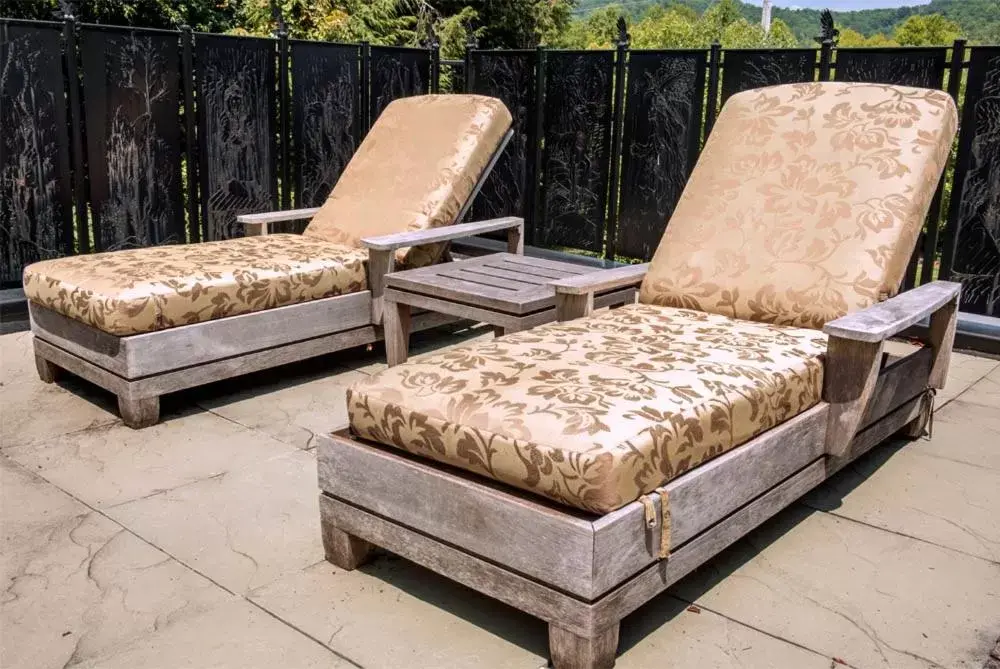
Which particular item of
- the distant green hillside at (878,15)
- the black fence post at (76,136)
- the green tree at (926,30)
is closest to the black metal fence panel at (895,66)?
the black fence post at (76,136)

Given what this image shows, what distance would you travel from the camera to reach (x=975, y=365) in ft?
15.3

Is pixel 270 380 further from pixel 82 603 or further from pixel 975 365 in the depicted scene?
pixel 975 365

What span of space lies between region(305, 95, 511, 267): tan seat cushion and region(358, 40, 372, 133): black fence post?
46.4 inches

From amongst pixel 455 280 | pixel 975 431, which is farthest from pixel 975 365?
pixel 455 280

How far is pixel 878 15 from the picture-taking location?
188 feet

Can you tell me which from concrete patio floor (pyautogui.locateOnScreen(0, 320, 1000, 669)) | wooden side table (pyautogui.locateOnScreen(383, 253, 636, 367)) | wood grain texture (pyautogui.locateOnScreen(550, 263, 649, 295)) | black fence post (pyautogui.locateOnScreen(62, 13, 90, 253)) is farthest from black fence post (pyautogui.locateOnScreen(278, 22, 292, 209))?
wood grain texture (pyautogui.locateOnScreen(550, 263, 649, 295))

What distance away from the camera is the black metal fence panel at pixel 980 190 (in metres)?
4.70

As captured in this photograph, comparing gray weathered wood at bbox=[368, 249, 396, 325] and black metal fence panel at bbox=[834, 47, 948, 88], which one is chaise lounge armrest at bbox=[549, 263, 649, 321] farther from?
black metal fence panel at bbox=[834, 47, 948, 88]

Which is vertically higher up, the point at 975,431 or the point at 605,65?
the point at 605,65

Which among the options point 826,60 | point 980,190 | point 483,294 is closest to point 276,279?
point 483,294

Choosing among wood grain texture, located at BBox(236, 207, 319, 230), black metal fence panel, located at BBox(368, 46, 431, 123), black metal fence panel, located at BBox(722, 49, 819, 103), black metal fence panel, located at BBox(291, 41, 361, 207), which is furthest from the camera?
black metal fence panel, located at BBox(368, 46, 431, 123)

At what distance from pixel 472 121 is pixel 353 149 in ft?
5.38

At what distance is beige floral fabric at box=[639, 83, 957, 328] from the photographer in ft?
10.3

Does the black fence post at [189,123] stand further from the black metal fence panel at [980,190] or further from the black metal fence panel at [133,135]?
the black metal fence panel at [980,190]
